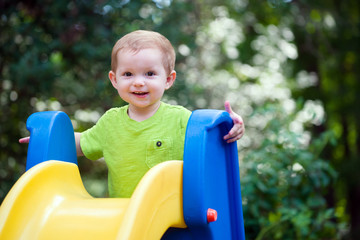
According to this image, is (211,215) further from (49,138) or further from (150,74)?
(49,138)

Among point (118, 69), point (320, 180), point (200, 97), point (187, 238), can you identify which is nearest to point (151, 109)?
point (118, 69)

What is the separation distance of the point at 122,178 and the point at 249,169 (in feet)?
5.80

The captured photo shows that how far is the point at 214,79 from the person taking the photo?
5262 millimetres

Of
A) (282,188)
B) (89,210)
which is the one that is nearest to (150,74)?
(89,210)

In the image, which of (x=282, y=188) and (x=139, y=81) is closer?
(x=139, y=81)

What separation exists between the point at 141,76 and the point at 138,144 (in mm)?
315

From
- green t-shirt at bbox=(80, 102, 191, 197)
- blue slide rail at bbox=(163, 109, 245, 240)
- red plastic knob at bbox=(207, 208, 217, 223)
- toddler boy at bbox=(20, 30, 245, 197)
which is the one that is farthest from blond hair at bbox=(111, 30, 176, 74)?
red plastic knob at bbox=(207, 208, 217, 223)

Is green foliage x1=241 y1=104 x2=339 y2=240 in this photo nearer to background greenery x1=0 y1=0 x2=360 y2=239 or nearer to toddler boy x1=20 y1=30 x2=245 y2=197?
background greenery x1=0 y1=0 x2=360 y2=239

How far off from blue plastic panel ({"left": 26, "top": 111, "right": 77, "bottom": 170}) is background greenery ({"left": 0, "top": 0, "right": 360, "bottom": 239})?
168cm

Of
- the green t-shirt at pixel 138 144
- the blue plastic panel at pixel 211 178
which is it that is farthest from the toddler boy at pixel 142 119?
the blue plastic panel at pixel 211 178

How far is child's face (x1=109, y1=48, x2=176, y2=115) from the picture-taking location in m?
1.89

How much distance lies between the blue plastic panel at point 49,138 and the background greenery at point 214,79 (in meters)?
1.68

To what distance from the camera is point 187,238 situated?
177cm

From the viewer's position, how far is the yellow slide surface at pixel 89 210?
1.44 meters
